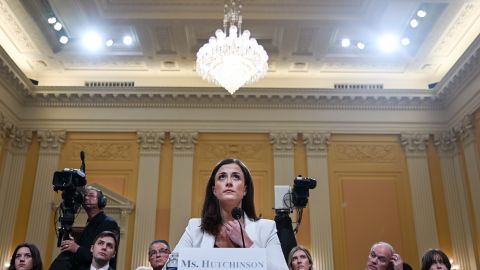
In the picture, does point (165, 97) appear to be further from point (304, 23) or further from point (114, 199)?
point (304, 23)

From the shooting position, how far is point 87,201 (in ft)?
12.0

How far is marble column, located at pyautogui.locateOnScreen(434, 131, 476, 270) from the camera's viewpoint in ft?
34.1

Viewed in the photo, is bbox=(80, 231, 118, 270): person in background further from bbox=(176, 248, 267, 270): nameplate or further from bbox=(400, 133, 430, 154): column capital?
bbox=(400, 133, 430, 154): column capital

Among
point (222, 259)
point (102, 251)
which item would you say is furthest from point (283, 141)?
point (222, 259)

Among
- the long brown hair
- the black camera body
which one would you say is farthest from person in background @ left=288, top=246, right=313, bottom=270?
the long brown hair

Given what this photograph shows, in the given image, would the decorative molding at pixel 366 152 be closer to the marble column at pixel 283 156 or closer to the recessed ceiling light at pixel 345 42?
the marble column at pixel 283 156

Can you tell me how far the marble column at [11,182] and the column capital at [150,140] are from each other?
2.67 metres

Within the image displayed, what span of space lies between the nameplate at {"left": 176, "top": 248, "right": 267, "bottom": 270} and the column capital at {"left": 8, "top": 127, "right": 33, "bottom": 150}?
10985 mm

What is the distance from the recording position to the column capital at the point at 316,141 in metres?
11.5

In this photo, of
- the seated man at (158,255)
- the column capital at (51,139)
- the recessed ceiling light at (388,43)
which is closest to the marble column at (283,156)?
the recessed ceiling light at (388,43)

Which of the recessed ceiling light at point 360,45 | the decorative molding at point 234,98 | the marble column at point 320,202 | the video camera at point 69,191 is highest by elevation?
the recessed ceiling light at point 360,45

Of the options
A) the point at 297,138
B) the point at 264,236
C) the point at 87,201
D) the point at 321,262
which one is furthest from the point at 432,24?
the point at 264,236

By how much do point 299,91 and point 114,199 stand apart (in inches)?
198

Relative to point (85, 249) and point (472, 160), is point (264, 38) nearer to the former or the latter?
point (472, 160)
